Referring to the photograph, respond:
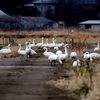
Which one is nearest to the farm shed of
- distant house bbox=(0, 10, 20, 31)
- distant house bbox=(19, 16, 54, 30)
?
distant house bbox=(19, 16, 54, 30)

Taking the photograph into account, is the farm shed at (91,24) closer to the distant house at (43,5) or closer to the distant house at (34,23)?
the distant house at (34,23)

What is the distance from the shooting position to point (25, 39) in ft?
155

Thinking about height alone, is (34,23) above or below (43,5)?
below

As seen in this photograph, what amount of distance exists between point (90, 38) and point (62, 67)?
2733cm

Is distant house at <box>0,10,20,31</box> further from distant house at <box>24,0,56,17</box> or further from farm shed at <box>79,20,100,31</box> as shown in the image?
distant house at <box>24,0,56,17</box>

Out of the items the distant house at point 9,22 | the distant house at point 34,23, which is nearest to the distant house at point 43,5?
the distant house at point 34,23

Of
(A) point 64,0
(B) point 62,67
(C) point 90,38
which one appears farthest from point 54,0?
(B) point 62,67

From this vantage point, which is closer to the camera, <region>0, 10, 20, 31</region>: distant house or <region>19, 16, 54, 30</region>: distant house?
<region>0, 10, 20, 31</region>: distant house

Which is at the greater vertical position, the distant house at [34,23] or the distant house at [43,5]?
the distant house at [43,5]

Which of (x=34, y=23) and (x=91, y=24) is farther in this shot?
(x=91, y=24)

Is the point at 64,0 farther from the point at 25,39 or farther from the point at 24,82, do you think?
the point at 24,82

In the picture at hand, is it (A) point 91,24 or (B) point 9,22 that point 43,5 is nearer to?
(A) point 91,24

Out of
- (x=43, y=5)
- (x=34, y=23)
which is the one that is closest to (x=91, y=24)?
(x=34, y=23)

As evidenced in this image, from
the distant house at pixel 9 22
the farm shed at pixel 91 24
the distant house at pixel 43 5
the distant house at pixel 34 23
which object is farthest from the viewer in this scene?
the distant house at pixel 43 5
